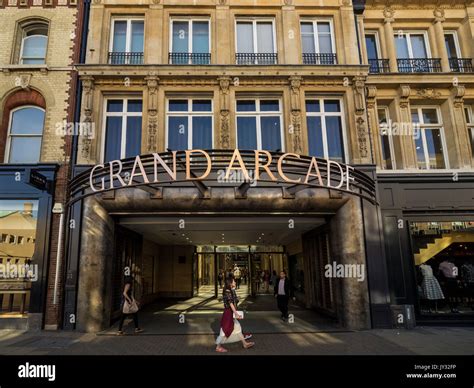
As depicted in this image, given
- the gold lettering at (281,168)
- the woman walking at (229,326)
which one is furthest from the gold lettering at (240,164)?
the woman walking at (229,326)

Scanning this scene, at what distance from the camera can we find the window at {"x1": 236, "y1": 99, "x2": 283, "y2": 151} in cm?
1238

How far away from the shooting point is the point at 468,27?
1337cm

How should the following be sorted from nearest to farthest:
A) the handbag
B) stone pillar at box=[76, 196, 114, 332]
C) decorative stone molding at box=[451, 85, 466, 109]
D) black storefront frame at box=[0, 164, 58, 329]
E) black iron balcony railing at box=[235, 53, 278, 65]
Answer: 1. the handbag
2. stone pillar at box=[76, 196, 114, 332]
3. black storefront frame at box=[0, 164, 58, 329]
4. decorative stone molding at box=[451, 85, 466, 109]
5. black iron balcony railing at box=[235, 53, 278, 65]

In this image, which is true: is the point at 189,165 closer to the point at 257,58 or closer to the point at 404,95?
the point at 257,58

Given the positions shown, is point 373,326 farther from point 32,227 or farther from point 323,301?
point 32,227

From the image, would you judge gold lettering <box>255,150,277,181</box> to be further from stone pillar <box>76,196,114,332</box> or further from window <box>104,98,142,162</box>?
stone pillar <box>76,196,114,332</box>

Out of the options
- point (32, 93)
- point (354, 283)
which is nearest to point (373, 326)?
point (354, 283)

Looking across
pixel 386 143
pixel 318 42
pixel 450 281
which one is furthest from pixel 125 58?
pixel 450 281

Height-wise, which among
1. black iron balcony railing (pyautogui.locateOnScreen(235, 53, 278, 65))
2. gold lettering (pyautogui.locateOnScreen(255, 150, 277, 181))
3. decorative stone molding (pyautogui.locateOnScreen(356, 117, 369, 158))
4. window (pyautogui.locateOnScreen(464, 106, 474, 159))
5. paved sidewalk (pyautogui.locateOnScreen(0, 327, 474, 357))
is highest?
black iron balcony railing (pyautogui.locateOnScreen(235, 53, 278, 65))

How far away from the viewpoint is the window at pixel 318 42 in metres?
13.0

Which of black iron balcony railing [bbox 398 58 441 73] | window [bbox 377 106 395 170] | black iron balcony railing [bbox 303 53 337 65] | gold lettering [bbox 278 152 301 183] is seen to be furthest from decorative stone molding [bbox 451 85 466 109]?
gold lettering [bbox 278 152 301 183]

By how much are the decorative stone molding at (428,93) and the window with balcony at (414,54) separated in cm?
84

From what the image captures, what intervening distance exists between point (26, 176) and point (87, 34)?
245 inches

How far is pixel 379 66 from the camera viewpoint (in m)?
13.3
